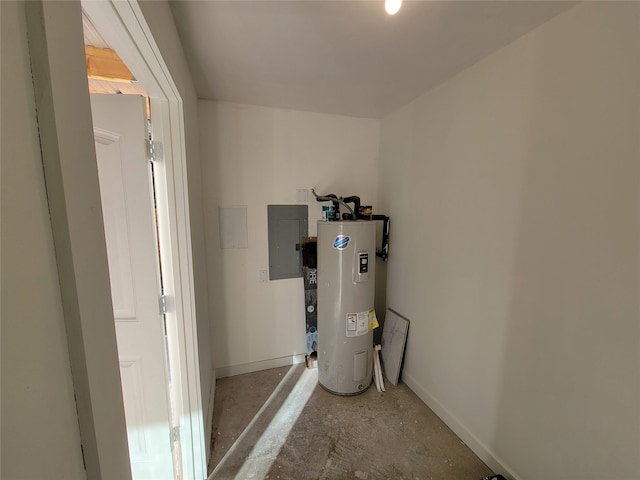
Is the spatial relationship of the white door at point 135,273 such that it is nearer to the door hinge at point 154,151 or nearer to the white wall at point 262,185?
the door hinge at point 154,151

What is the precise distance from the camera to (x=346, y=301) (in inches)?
77.5

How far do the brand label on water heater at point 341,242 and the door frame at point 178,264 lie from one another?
1.02 m

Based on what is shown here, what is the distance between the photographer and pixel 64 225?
1.19 feet

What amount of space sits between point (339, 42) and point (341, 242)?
120 centimetres

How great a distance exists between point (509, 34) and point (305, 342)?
2.57 metres

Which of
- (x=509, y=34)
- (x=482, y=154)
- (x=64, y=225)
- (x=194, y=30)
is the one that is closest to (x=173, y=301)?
(x=64, y=225)

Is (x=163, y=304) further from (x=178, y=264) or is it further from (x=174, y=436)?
(x=174, y=436)

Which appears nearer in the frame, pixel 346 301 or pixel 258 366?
pixel 346 301

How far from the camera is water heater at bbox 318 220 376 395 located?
75.9 inches

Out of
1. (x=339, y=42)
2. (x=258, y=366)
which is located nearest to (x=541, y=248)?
(x=339, y=42)

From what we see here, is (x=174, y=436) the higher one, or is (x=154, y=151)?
(x=154, y=151)

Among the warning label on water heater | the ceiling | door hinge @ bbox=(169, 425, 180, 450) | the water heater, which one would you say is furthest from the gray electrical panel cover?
door hinge @ bbox=(169, 425, 180, 450)

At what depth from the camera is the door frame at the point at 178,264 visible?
1205 millimetres

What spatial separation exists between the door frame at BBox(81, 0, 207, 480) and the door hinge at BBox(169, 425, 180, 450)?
0.10 ft
